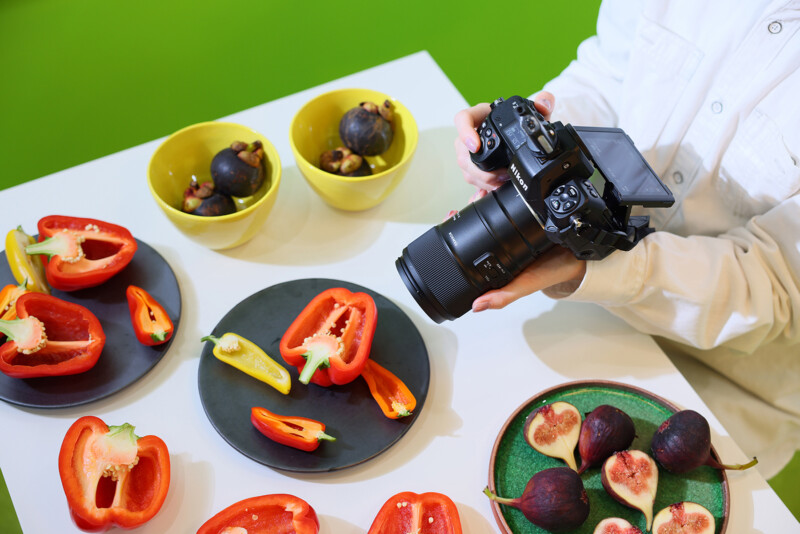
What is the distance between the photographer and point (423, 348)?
91 centimetres

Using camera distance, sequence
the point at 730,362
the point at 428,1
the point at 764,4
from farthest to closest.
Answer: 1. the point at 428,1
2. the point at 730,362
3. the point at 764,4

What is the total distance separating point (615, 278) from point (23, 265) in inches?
32.4

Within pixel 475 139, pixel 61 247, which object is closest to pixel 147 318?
pixel 61 247

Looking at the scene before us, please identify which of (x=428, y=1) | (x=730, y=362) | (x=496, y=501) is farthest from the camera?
(x=428, y=1)

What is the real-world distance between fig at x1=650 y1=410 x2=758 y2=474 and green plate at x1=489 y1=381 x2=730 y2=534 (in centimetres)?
2

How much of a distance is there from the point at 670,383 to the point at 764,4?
1.81 ft

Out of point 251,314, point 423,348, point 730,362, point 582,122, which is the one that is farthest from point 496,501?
point 582,122

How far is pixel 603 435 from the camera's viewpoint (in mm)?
796

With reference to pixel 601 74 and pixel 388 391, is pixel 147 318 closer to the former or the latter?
pixel 388 391

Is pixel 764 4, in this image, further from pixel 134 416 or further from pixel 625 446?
pixel 134 416

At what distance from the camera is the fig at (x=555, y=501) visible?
732 millimetres

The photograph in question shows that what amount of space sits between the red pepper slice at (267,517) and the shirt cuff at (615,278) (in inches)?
18.0

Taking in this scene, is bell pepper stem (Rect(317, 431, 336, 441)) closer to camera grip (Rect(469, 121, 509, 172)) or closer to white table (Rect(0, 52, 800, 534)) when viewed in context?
white table (Rect(0, 52, 800, 534))

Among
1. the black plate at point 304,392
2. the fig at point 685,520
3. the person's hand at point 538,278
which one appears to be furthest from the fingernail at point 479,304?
the fig at point 685,520
